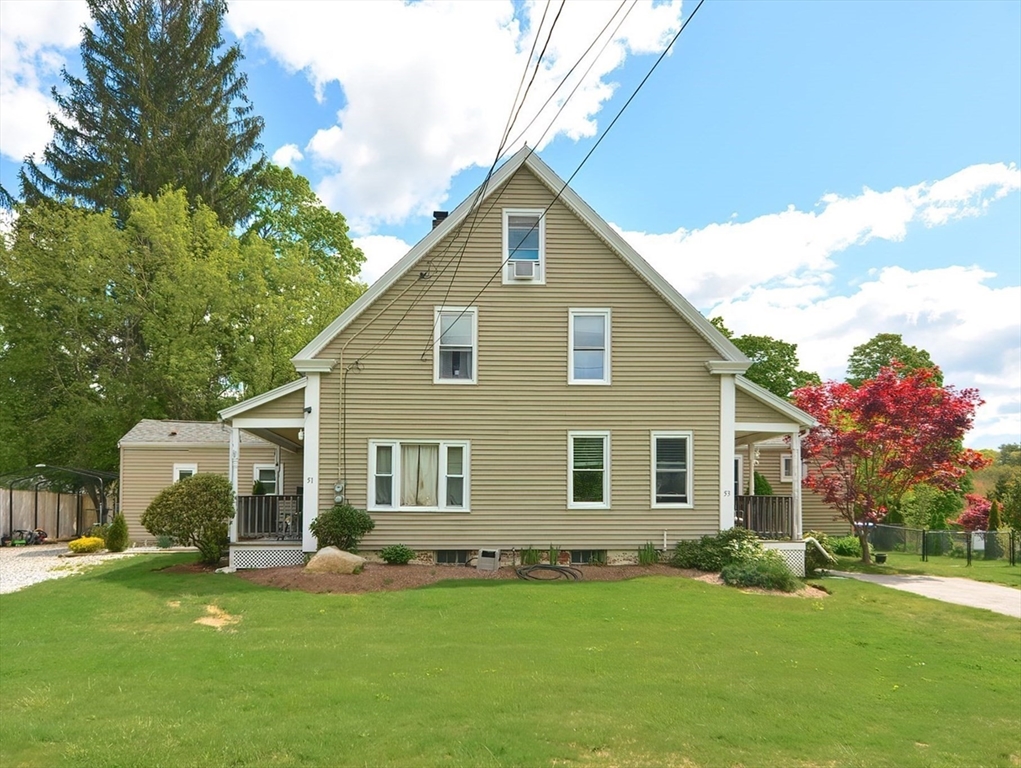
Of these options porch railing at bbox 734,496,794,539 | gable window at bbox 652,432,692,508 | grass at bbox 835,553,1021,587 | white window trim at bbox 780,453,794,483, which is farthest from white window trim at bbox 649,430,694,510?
white window trim at bbox 780,453,794,483

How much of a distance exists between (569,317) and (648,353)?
1.94m

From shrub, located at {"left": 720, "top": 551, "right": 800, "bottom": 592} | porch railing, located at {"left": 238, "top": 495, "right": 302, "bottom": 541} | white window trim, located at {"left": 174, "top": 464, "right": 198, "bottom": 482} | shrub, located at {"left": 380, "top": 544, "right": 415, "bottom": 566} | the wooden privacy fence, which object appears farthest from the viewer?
the wooden privacy fence

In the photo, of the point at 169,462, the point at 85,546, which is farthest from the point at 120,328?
the point at 85,546

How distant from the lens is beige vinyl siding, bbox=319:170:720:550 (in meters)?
16.6

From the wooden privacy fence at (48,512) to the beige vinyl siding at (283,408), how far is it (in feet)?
49.7

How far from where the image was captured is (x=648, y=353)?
17.1 meters

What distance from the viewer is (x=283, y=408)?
55.0 ft

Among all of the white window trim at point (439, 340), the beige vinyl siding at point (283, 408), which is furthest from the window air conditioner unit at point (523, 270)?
the beige vinyl siding at point (283, 408)

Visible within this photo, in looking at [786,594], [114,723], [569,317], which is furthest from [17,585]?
[786,594]

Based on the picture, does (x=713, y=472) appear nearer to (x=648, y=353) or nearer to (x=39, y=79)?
(x=648, y=353)

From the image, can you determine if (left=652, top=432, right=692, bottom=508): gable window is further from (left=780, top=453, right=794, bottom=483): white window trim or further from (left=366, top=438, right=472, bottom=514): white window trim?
(left=780, top=453, right=794, bottom=483): white window trim

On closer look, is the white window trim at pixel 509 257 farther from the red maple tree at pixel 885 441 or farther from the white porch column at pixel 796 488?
the red maple tree at pixel 885 441

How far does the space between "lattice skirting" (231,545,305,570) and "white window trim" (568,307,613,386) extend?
7.05 m

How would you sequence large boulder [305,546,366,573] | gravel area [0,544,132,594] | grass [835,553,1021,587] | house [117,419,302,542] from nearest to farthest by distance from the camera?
large boulder [305,546,366,573] → gravel area [0,544,132,594] → grass [835,553,1021,587] → house [117,419,302,542]
